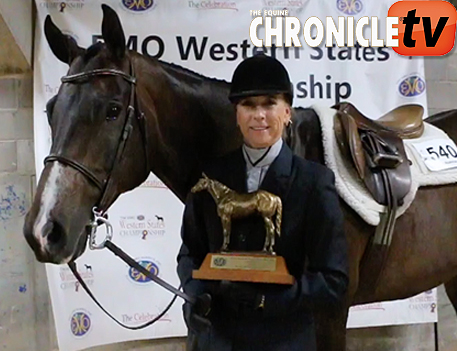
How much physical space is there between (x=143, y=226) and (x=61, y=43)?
1.11 metres

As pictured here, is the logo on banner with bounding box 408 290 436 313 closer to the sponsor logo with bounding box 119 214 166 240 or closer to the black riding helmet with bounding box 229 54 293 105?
the sponsor logo with bounding box 119 214 166 240

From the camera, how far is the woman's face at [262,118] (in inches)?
34.9

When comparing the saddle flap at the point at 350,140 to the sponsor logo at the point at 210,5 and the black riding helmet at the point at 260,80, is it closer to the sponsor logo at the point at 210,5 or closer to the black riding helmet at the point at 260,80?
the black riding helmet at the point at 260,80

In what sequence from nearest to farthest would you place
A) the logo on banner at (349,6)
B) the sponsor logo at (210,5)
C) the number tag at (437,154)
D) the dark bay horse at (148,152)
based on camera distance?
the dark bay horse at (148,152) < the number tag at (437,154) < the sponsor logo at (210,5) < the logo on banner at (349,6)

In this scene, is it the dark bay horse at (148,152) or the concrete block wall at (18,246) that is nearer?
the dark bay horse at (148,152)

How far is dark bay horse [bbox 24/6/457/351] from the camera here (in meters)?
0.96

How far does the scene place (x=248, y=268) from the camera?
847 millimetres

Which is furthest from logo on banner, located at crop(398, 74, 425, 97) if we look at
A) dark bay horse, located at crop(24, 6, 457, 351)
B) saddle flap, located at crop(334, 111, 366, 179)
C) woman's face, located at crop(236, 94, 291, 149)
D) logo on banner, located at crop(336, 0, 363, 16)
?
woman's face, located at crop(236, 94, 291, 149)

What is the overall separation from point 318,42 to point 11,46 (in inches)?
54.8

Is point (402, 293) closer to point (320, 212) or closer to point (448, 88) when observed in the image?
point (320, 212)

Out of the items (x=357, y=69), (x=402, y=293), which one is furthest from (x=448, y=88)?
(x=402, y=293)

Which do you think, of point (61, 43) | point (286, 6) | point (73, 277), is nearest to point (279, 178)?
point (61, 43)

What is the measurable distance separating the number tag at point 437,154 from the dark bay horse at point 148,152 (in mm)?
78

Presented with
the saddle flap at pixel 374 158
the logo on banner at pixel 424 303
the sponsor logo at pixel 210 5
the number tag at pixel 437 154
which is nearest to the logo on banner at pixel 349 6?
the sponsor logo at pixel 210 5
